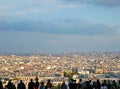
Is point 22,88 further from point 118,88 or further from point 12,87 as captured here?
point 118,88

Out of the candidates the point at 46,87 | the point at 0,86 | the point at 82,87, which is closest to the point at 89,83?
the point at 82,87

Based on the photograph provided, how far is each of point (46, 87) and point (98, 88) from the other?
8.31ft

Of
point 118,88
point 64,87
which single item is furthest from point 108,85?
point 64,87

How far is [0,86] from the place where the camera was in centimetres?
2502

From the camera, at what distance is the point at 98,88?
26531 mm

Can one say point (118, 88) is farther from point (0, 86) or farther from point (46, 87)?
point (0, 86)

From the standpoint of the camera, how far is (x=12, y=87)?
25797 millimetres

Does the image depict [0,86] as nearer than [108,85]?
Yes

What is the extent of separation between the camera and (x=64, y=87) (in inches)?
1055

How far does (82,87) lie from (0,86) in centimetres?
396

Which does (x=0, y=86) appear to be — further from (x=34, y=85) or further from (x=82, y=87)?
(x=82, y=87)

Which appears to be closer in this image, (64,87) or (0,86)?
(0,86)

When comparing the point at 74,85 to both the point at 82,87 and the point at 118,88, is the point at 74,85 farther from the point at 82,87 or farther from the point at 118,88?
the point at 118,88

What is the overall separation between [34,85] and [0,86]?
6.47ft
